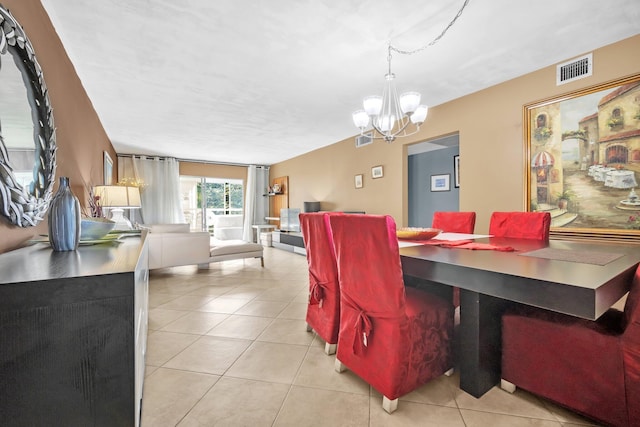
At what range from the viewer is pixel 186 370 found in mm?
1717

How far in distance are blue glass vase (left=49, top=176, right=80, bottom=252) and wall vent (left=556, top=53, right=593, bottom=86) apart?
12.8ft

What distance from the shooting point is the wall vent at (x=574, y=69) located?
8.23 ft

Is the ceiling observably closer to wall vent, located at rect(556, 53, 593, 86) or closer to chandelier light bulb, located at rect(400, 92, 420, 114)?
wall vent, located at rect(556, 53, 593, 86)

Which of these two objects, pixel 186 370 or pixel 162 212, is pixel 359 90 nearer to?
pixel 186 370

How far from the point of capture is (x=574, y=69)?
2.59 m

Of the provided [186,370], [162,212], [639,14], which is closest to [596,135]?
[639,14]

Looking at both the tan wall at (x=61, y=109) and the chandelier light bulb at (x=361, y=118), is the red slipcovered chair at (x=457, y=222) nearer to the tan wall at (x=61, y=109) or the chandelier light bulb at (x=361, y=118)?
the chandelier light bulb at (x=361, y=118)

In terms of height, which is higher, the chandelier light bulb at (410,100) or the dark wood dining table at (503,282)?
the chandelier light bulb at (410,100)

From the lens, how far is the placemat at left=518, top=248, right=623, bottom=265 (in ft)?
4.24

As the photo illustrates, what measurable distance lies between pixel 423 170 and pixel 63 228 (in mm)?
6091

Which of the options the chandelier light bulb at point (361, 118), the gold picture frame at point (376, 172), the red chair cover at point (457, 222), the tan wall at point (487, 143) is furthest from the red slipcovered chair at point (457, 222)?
the gold picture frame at point (376, 172)

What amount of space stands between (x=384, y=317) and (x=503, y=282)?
55 cm

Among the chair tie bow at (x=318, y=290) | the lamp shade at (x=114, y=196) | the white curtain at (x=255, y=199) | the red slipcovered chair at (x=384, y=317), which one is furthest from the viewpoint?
the white curtain at (x=255, y=199)

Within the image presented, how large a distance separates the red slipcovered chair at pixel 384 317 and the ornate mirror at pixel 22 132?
1.39m
